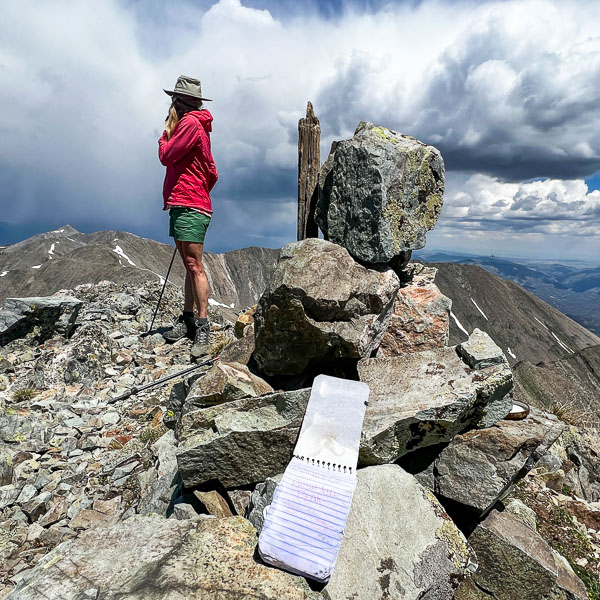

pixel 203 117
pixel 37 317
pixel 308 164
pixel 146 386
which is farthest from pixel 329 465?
pixel 37 317

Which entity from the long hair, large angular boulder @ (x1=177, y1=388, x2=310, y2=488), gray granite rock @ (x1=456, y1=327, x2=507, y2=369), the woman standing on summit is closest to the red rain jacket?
the woman standing on summit

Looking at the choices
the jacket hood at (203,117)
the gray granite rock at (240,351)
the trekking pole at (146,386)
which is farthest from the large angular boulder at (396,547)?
the jacket hood at (203,117)

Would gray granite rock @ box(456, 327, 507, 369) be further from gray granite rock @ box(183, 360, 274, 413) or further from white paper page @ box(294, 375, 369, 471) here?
gray granite rock @ box(183, 360, 274, 413)

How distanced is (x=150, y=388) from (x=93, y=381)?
1634mm

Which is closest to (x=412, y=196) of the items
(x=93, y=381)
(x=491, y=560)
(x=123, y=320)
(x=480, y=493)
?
(x=480, y=493)

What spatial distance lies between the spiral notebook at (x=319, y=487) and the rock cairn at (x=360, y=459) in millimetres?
155

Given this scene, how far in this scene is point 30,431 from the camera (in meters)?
7.16

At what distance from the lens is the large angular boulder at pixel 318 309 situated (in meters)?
5.62

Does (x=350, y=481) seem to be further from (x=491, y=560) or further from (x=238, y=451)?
(x=491, y=560)

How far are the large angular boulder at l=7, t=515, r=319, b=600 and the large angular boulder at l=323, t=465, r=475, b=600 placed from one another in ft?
1.74

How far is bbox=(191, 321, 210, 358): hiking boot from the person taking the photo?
1000 cm

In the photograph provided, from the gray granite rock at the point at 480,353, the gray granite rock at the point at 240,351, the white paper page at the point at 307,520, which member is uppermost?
the gray granite rock at the point at 480,353

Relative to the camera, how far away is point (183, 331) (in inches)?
448

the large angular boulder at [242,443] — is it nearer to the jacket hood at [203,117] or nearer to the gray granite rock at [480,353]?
the gray granite rock at [480,353]
